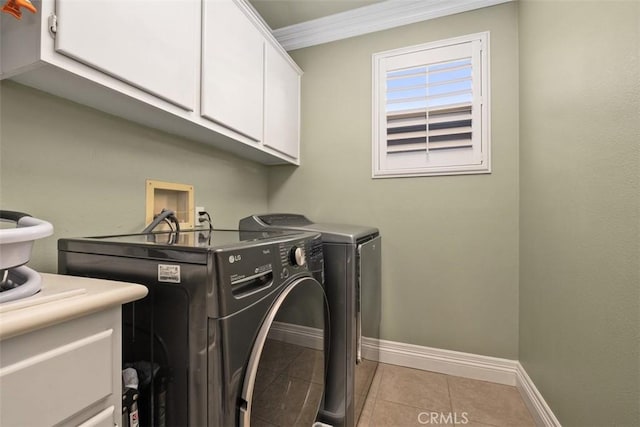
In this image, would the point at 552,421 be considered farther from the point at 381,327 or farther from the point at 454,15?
the point at 454,15

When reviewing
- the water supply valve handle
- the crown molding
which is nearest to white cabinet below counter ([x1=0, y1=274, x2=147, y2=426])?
the water supply valve handle

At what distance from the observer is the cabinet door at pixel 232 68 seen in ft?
4.05

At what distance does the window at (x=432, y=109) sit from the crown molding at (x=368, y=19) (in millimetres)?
201

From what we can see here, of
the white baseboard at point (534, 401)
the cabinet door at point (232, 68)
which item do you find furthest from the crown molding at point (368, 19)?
the white baseboard at point (534, 401)

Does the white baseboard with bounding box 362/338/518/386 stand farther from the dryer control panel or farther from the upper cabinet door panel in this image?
the upper cabinet door panel

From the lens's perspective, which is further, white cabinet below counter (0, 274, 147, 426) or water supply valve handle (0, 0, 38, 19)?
water supply valve handle (0, 0, 38, 19)

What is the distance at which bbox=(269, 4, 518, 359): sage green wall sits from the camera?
178cm

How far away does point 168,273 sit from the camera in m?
0.70

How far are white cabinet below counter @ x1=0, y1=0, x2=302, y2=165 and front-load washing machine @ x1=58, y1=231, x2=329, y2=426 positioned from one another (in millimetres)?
512

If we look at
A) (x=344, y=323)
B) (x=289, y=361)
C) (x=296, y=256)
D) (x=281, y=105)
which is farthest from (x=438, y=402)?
(x=281, y=105)

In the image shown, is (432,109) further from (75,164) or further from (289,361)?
(75,164)

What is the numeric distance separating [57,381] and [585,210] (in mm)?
1578

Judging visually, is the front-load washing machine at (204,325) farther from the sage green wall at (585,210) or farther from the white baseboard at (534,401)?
the white baseboard at (534,401)

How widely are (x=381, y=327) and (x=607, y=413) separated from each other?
4.11ft
